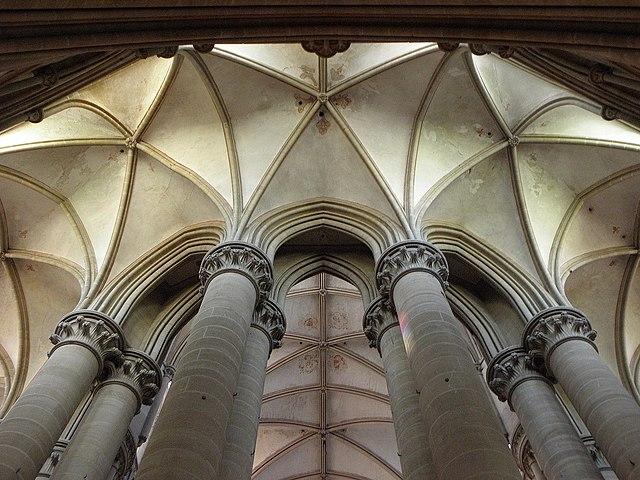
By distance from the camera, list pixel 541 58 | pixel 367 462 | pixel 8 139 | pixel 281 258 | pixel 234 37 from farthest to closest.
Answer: pixel 367 462 → pixel 281 258 → pixel 8 139 → pixel 541 58 → pixel 234 37

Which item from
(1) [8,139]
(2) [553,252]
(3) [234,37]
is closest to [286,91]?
(1) [8,139]

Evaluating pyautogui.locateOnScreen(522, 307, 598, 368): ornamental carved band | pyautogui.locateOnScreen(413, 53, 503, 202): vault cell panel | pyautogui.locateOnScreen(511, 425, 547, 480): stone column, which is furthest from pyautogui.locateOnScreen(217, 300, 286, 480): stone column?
pyautogui.locateOnScreen(511, 425, 547, 480): stone column

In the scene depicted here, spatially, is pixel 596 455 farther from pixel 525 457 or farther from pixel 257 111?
pixel 257 111

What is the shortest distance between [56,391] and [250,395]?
2.43 metres

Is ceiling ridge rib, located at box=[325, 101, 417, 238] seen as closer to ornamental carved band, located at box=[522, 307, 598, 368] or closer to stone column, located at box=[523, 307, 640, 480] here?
ornamental carved band, located at box=[522, 307, 598, 368]

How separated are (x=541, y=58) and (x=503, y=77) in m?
5.01

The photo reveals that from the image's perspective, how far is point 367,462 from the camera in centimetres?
1725

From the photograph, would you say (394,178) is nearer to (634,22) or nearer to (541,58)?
(541,58)

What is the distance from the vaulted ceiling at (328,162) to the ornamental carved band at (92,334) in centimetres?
201

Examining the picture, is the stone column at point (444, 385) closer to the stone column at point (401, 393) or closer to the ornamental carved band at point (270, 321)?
the stone column at point (401, 393)

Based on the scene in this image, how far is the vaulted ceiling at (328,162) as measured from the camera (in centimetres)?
1189

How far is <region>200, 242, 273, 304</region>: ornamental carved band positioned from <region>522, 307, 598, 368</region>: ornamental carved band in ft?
13.0

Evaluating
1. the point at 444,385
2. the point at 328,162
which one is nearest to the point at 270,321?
the point at 444,385

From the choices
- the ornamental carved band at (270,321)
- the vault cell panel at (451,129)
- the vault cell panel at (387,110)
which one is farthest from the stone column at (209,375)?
the vault cell panel at (451,129)
